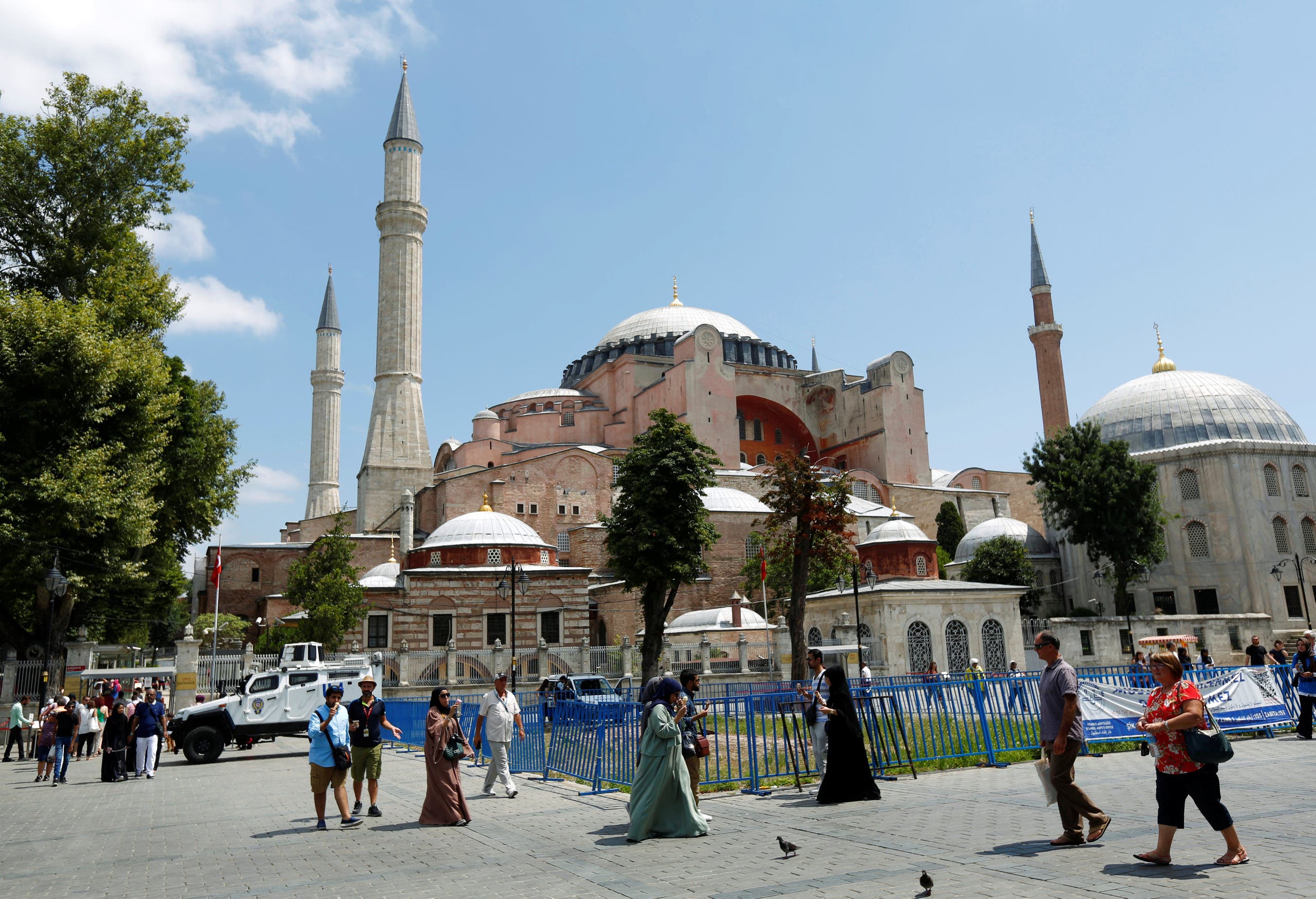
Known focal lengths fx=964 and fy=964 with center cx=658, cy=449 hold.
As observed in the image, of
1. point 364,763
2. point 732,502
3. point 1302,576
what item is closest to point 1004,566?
point 1302,576

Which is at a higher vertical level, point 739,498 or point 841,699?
point 739,498

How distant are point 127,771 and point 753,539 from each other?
83.9 ft

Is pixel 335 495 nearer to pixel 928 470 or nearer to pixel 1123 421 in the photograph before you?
pixel 928 470

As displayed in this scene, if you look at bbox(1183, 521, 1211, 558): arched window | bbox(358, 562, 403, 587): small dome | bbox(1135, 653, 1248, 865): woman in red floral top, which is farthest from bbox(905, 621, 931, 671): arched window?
bbox(1135, 653, 1248, 865): woman in red floral top

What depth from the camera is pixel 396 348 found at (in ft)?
134

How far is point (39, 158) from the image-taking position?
19641 mm

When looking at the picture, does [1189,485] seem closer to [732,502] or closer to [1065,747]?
[732,502]

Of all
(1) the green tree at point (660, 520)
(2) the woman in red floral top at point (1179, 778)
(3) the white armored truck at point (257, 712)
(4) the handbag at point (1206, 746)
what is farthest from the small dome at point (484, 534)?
(4) the handbag at point (1206, 746)

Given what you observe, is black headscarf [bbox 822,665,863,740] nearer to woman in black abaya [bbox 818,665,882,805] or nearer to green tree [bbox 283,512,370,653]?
woman in black abaya [bbox 818,665,882,805]

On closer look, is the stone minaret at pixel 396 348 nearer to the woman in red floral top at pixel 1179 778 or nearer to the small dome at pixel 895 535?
the small dome at pixel 895 535

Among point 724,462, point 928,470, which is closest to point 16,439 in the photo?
point 724,462

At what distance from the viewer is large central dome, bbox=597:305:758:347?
54375 mm

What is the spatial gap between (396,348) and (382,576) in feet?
→ 36.4

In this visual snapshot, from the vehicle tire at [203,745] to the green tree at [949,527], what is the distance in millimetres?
33967
